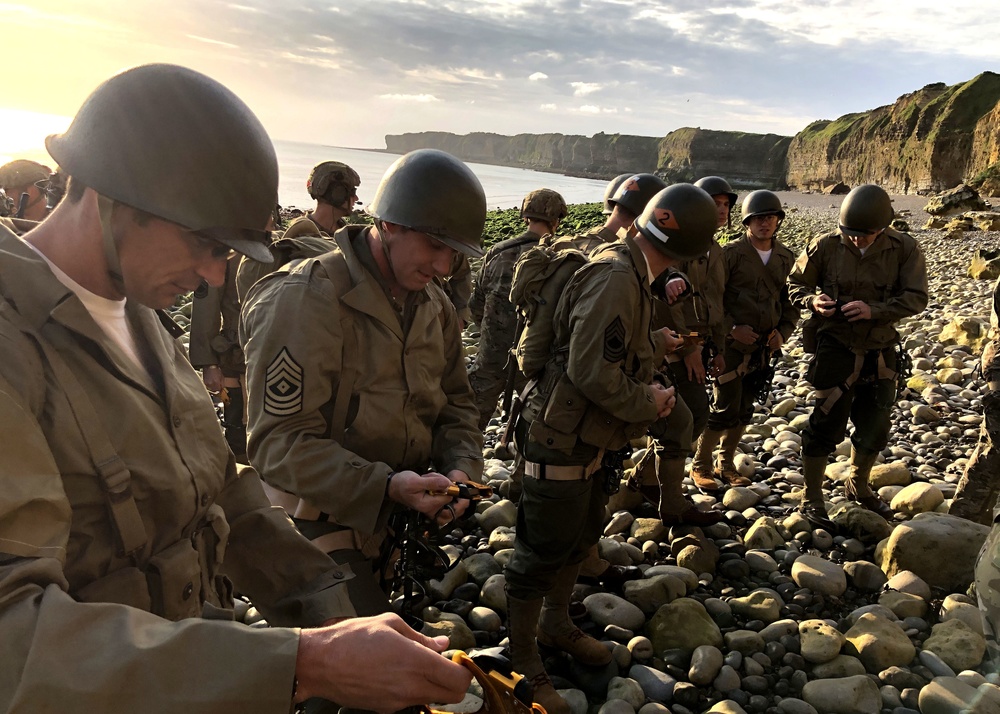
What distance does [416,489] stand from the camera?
8.90 feet

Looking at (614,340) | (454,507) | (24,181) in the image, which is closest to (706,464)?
(614,340)

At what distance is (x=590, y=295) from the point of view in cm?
389

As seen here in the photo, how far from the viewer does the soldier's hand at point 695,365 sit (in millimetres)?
6316

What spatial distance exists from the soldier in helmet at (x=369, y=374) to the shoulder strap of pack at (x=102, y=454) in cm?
101

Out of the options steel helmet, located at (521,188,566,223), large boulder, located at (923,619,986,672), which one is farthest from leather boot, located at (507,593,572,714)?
steel helmet, located at (521,188,566,223)

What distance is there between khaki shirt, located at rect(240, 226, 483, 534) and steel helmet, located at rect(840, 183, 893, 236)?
487 cm

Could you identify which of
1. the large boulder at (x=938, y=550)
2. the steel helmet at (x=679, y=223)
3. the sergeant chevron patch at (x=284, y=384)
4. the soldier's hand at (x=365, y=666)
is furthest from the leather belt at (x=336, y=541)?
the large boulder at (x=938, y=550)

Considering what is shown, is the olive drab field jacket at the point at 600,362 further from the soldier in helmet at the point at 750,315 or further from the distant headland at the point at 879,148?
the distant headland at the point at 879,148

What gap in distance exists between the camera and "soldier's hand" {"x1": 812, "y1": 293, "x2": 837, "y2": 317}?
6230 millimetres

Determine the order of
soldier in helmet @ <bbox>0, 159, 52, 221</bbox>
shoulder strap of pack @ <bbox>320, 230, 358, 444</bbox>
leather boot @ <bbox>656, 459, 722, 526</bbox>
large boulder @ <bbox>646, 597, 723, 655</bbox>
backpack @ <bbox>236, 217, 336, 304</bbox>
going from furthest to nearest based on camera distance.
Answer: soldier in helmet @ <bbox>0, 159, 52, 221</bbox>
leather boot @ <bbox>656, 459, 722, 526</bbox>
backpack @ <bbox>236, 217, 336, 304</bbox>
large boulder @ <bbox>646, 597, 723, 655</bbox>
shoulder strap of pack @ <bbox>320, 230, 358, 444</bbox>

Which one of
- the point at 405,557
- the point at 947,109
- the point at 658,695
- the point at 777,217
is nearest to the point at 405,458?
the point at 405,557

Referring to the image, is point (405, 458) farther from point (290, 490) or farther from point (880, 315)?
point (880, 315)

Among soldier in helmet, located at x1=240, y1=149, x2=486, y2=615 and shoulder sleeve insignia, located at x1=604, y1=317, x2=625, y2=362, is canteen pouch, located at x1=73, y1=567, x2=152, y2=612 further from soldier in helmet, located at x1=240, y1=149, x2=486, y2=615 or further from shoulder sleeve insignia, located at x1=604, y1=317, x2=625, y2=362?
shoulder sleeve insignia, located at x1=604, y1=317, x2=625, y2=362

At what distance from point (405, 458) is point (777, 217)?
5.67 metres
